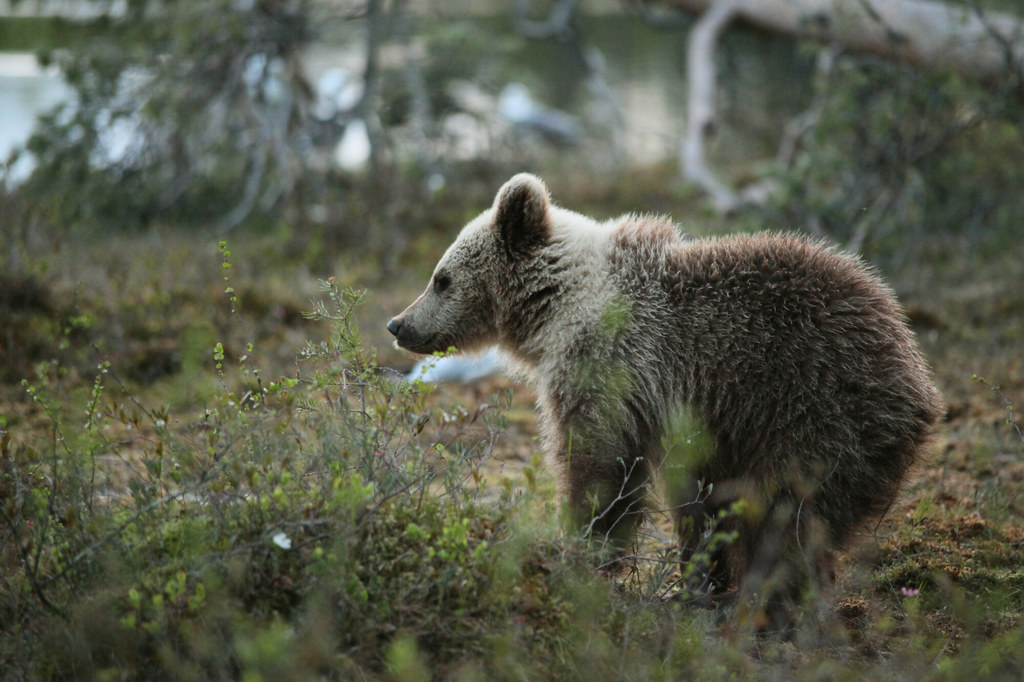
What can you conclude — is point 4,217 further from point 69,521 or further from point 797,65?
point 797,65

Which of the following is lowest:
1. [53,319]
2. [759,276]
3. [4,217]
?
[53,319]

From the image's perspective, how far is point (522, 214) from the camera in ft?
15.4

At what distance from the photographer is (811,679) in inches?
119

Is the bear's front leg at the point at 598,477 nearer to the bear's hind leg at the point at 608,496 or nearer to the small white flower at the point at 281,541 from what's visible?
the bear's hind leg at the point at 608,496

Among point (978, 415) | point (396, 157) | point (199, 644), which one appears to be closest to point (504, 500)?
point (199, 644)

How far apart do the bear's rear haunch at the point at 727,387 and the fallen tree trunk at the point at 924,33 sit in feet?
16.5

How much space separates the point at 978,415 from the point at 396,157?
261 inches

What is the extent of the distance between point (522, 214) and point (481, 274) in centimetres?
40

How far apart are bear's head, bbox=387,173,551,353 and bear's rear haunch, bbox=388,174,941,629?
0.02 meters

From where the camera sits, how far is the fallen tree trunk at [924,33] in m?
8.52

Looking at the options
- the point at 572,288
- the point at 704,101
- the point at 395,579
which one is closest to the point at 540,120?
the point at 704,101

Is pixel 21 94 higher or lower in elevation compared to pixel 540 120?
lower

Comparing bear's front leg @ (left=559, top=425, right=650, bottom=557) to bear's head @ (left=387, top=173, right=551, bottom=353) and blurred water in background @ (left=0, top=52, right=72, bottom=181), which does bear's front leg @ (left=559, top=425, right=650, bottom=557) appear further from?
blurred water in background @ (left=0, top=52, right=72, bottom=181)

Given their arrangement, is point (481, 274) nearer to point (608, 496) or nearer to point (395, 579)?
point (608, 496)
